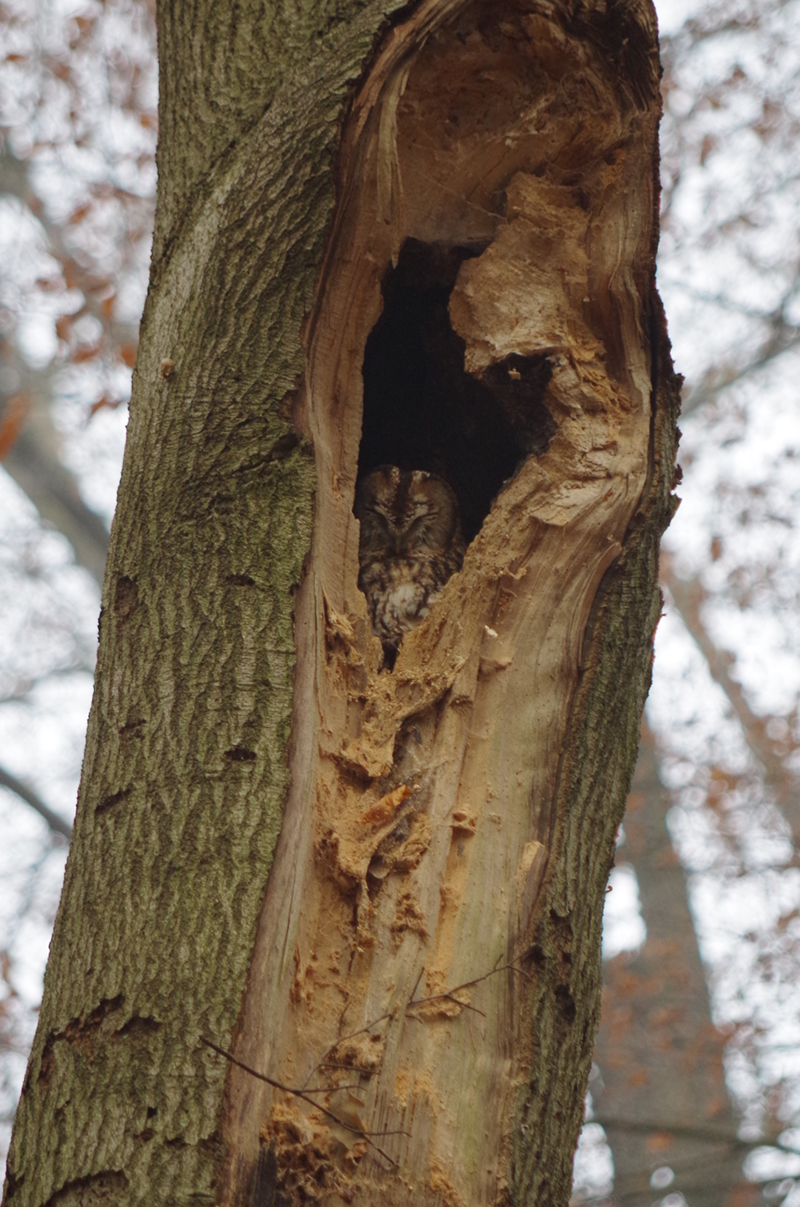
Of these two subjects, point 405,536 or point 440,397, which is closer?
point 440,397

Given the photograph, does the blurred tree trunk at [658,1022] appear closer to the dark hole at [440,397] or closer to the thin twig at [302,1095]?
the dark hole at [440,397]

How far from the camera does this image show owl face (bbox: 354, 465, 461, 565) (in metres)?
4.16

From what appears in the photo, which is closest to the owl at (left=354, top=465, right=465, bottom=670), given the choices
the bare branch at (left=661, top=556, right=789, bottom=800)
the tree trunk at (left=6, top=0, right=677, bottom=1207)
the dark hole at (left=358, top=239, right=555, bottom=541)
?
the dark hole at (left=358, top=239, right=555, bottom=541)

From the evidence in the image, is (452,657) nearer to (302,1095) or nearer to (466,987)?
(466,987)

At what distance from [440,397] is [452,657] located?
173cm

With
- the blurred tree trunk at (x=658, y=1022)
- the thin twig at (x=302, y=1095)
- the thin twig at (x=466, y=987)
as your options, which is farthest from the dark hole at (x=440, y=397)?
the blurred tree trunk at (x=658, y=1022)

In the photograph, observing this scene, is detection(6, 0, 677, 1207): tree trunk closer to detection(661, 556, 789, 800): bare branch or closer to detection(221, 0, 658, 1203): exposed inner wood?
detection(221, 0, 658, 1203): exposed inner wood

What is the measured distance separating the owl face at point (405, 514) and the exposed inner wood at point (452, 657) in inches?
55.4

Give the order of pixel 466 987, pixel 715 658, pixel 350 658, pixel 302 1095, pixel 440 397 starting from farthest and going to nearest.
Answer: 1. pixel 715 658
2. pixel 440 397
3. pixel 350 658
4. pixel 466 987
5. pixel 302 1095

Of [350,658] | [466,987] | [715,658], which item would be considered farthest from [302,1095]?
[715,658]

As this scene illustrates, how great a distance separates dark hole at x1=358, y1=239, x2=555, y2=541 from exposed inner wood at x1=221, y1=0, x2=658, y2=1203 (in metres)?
0.10

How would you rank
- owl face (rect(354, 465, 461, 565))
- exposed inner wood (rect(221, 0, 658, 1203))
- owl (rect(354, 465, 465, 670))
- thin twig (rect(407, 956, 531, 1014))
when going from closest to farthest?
exposed inner wood (rect(221, 0, 658, 1203))
thin twig (rect(407, 956, 531, 1014))
owl (rect(354, 465, 465, 670))
owl face (rect(354, 465, 461, 565))

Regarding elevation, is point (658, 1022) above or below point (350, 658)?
above

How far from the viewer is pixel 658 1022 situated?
10.2m
